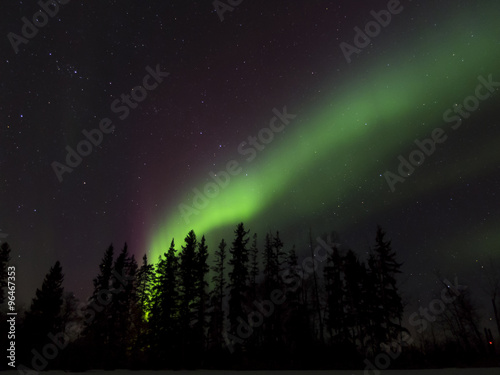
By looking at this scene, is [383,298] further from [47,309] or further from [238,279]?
[47,309]

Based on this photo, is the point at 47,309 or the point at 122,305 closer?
the point at 47,309

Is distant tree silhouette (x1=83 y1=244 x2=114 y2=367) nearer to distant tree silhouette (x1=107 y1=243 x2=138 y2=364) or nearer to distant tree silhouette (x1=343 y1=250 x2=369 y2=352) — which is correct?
distant tree silhouette (x1=107 y1=243 x2=138 y2=364)

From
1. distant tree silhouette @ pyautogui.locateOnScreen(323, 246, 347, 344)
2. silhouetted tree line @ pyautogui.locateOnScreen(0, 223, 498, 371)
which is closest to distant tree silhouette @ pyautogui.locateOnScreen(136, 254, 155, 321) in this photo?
silhouetted tree line @ pyautogui.locateOnScreen(0, 223, 498, 371)

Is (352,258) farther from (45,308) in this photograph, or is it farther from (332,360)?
(45,308)

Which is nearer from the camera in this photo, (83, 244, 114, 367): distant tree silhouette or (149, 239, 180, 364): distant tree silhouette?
(149, 239, 180, 364): distant tree silhouette

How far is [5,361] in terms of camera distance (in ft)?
72.3

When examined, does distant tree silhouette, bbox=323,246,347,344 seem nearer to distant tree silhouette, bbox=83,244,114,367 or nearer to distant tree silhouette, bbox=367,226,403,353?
distant tree silhouette, bbox=367,226,403,353

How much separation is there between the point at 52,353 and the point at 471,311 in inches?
2226

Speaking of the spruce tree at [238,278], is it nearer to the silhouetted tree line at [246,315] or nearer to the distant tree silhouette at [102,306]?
the silhouetted tree line at [246,315]

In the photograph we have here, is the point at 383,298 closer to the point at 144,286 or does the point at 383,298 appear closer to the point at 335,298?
the point at 335,298

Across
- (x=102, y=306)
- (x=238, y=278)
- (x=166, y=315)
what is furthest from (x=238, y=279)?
(x=102, y=306)

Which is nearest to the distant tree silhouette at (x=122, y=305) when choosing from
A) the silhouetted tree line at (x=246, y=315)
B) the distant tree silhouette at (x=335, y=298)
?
the silhouetted tree line at (x=246, y=315)

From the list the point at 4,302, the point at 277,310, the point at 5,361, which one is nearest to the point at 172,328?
the point at 277,310

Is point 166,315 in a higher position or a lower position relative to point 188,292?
lower
